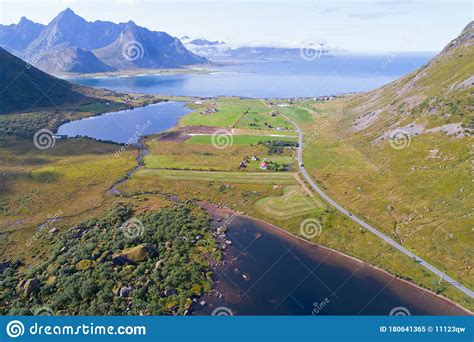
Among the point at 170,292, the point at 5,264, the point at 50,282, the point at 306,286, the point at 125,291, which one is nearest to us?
the point at 125,291

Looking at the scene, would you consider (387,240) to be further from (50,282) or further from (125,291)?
(50,282)

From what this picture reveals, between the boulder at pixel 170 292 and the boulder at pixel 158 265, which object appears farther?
the boulder at pixel 158 265

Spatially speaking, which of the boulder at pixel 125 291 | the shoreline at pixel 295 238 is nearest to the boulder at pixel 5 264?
the boulder at pixel 125 291

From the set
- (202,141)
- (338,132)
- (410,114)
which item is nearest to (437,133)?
(410,114)

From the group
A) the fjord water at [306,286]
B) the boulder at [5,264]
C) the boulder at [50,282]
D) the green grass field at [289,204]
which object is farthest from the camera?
the green grass field at [289,204]

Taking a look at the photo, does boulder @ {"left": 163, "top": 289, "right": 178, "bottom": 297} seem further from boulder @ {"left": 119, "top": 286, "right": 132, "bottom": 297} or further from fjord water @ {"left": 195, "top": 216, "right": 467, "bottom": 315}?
boulder @ {"left": 119, "top": 286, "right": 132, "bottom": 297}

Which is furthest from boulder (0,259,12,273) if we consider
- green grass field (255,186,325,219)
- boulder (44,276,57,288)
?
green grass field (255,186,325,219)

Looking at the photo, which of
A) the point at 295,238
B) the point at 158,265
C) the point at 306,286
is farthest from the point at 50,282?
the point at 295,238

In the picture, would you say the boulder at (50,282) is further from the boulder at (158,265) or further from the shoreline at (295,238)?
the shoreline at (295,238)
